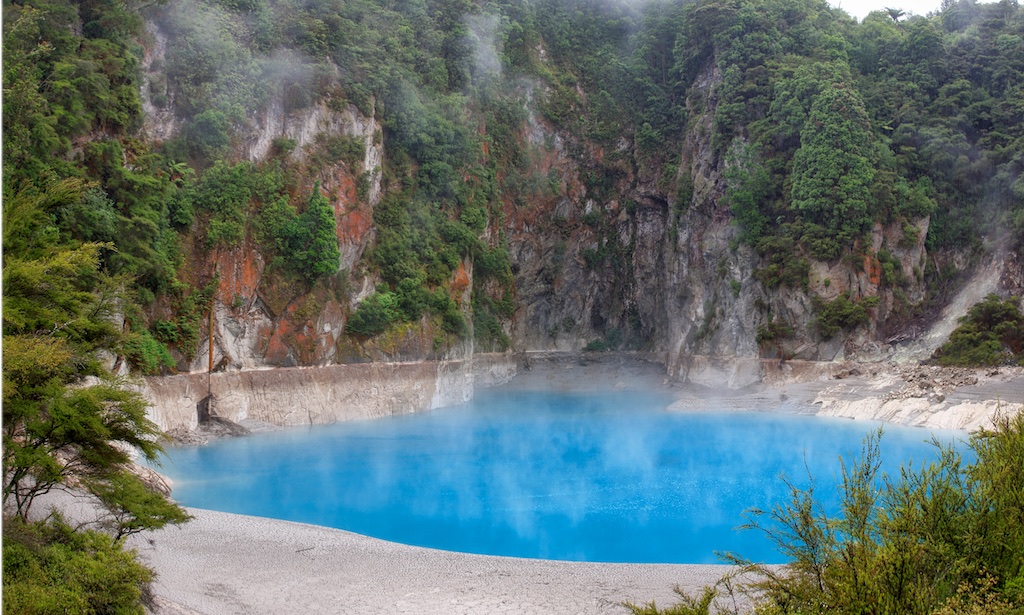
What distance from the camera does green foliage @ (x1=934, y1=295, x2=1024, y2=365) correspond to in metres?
47.2

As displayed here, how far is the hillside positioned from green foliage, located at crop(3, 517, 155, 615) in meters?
14.5

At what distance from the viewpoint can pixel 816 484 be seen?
27.8 metres

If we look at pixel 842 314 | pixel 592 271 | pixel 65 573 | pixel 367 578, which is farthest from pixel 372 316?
pixel 65 573

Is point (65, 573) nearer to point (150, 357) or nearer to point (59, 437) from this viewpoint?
point (59, 437)

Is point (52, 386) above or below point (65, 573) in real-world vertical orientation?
above

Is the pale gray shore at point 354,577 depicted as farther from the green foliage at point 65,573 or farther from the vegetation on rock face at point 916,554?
→ the vegetation on rock face at point 916,554

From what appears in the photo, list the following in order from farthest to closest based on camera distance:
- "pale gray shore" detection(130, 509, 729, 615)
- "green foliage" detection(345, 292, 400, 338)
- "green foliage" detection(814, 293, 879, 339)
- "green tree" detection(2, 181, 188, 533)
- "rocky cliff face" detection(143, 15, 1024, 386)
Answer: "green foliage" detection(814, 293, 879, 339) < "green foliage" detection(345, 292, 400, 338) < "rocky cliff face" detection(143, 15, 1024, 386) < "pale gray shore" detection(130, 509, 729, 615) < "green tree" detection(2, 181, 188, 533)

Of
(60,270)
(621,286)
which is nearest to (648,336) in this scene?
(621,286)

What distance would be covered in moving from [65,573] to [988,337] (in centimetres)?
4888

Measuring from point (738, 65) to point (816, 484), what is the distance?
43670 mm

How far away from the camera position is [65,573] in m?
13.1

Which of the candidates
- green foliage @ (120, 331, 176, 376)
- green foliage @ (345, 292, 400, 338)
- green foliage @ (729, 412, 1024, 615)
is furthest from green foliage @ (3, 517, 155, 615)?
green foliage @ (345, 292, 400, 338)

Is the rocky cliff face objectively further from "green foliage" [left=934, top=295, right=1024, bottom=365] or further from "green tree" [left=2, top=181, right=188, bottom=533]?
"green tree" [left=2, top=181, right=188, bottom=533]

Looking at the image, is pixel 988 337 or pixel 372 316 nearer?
pixel 988 337
